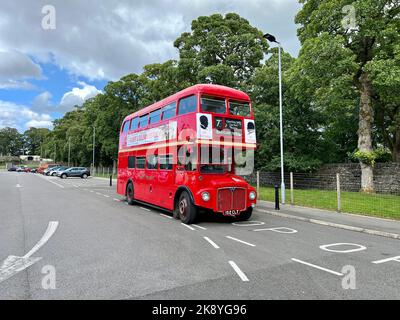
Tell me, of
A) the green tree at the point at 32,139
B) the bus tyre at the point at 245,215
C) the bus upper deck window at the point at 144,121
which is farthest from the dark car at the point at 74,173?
the green tree at the point at 32,139

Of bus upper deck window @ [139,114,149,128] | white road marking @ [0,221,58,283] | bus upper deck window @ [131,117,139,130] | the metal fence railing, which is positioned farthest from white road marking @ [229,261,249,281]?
bus upper deck window @ [131,117,139,130]

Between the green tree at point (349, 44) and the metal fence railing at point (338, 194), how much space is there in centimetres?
135

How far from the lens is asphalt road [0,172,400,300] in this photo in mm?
4625

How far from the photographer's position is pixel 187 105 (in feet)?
36.6

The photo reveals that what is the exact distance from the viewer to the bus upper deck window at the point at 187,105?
35.2 ft

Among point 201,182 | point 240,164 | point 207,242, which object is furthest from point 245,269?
point 240,164

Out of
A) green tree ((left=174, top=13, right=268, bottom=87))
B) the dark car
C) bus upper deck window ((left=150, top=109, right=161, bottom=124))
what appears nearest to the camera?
bus upper deck window ((left=150, top=109, right=161, bottom=124))

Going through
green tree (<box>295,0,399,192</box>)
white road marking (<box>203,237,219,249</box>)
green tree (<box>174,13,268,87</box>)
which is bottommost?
white road marking (<box>203,237,219,249</box>)

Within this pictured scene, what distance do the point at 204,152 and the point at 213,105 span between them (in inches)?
66.0

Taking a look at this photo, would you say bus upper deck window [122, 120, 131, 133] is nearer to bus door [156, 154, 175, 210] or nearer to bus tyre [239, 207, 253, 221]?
bus door [156, 154, 175, 210]

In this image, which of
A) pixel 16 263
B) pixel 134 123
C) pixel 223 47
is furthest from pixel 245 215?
pixel 223 47

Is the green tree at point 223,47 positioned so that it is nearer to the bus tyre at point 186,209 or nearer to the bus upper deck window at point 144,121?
the bus upper deck window at point 144,121
